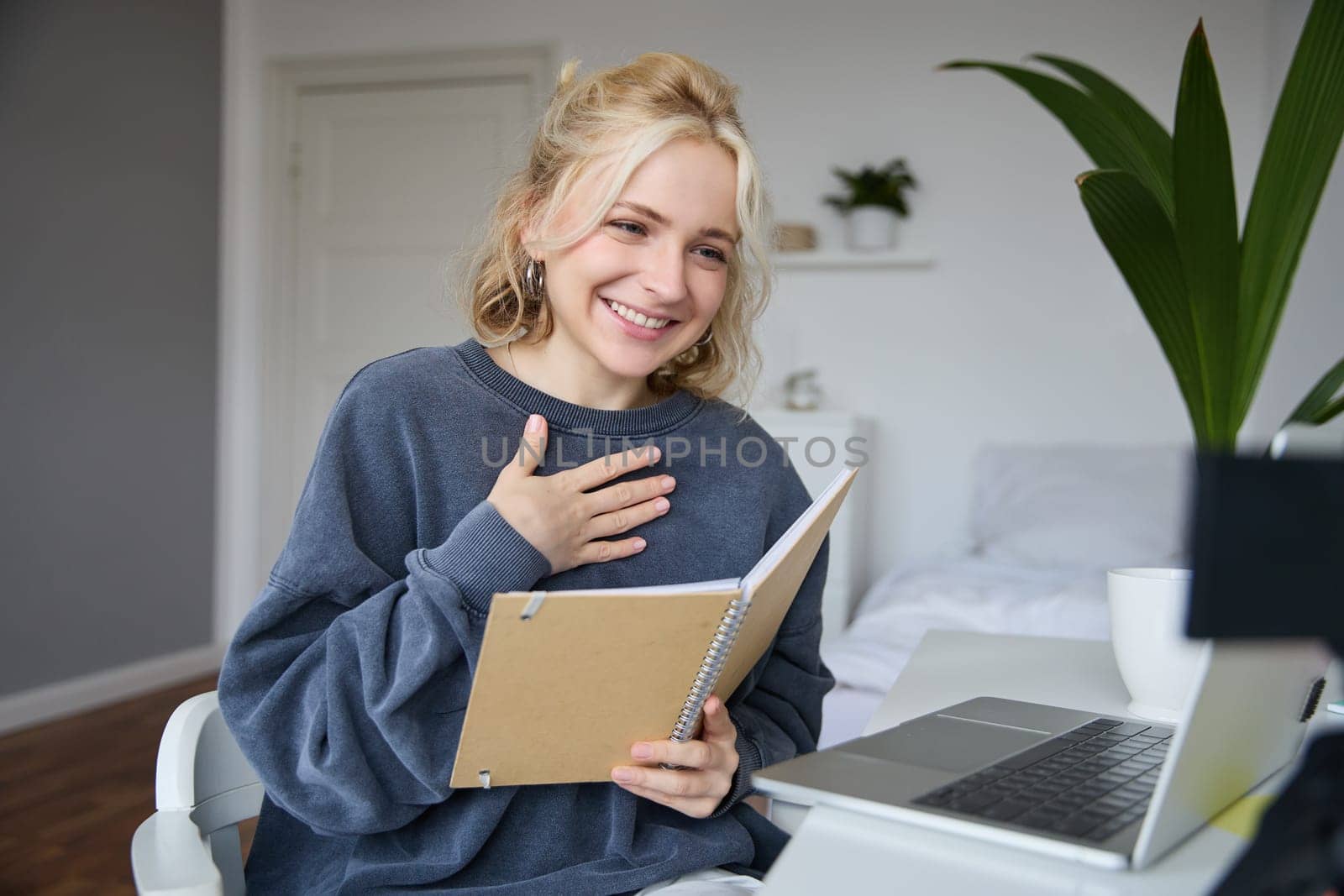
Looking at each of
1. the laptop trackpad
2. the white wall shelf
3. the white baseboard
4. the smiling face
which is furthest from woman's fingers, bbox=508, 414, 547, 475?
the white wall shelf

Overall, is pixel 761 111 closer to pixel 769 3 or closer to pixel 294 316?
pixel 769 3

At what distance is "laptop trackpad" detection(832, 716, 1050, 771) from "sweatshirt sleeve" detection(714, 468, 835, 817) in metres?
0.23

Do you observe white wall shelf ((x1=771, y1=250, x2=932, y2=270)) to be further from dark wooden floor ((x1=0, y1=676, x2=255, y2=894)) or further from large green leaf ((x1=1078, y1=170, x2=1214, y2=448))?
large green leaf ((x1=1078, y1=170, x2=1214, y2=448))

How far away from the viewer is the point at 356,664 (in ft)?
2.90

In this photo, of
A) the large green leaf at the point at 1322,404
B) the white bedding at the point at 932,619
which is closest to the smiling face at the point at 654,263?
the large green leaf at the point at 1322,404

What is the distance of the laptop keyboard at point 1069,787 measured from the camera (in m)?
0.63

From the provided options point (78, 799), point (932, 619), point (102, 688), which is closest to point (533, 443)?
point (932, 619)

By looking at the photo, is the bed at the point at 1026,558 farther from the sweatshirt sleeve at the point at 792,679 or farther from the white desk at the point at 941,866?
the white desk at the point at 941,866

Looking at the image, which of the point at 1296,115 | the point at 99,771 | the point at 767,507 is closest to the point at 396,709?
the point at 767,507

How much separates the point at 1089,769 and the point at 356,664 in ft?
1.83

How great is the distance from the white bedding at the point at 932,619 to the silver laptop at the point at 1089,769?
118 centimetres

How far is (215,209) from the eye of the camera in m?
4.02

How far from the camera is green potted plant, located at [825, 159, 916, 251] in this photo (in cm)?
370

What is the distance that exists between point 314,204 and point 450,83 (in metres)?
0.71
